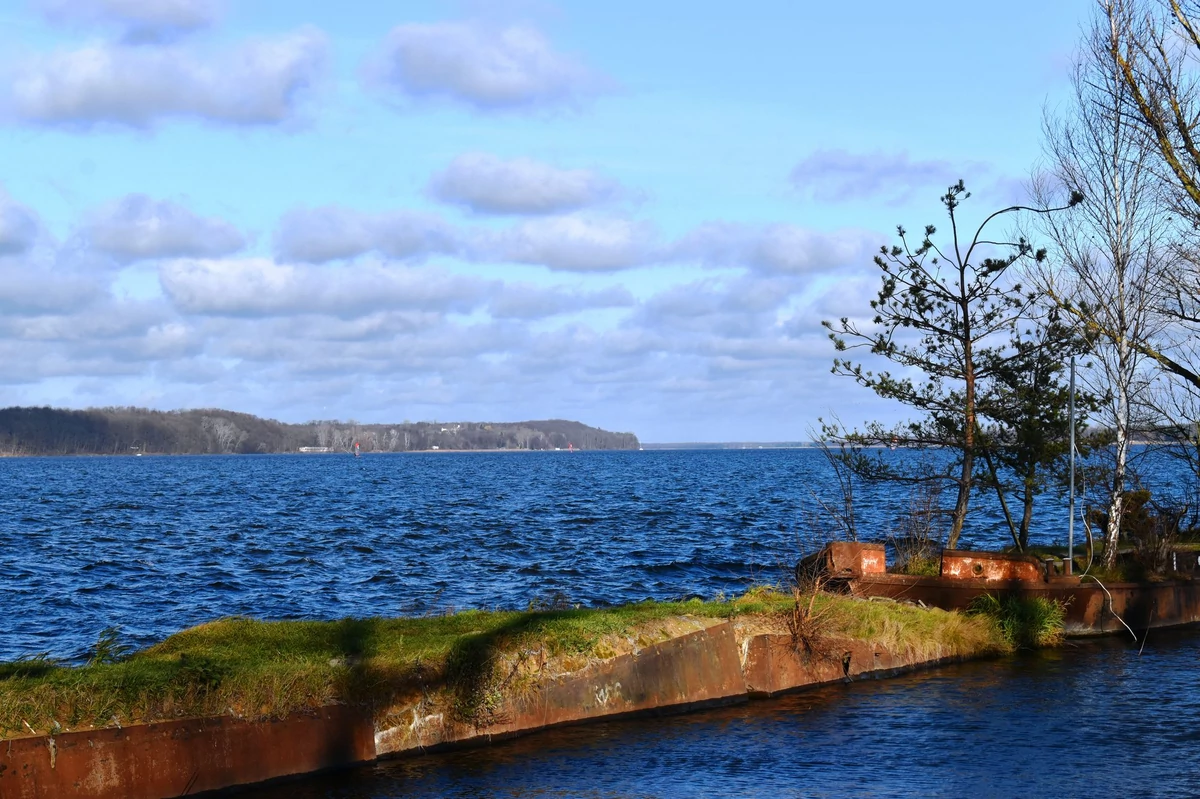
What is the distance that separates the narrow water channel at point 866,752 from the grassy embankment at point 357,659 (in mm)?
785

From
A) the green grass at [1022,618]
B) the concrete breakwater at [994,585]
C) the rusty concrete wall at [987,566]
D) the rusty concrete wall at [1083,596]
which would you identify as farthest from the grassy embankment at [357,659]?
the rusty concrete wall at [987,566]

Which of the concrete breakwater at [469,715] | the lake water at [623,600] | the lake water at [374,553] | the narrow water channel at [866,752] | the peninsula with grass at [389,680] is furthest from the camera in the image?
the lake water at [374,553]

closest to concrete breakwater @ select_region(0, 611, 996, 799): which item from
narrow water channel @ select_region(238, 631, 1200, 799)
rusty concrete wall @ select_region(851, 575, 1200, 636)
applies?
narrow water channel @ select_region(238, 631, 1200, 799)

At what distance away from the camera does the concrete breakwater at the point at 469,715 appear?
9953 millimetres

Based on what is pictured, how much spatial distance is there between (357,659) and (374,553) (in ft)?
79.4

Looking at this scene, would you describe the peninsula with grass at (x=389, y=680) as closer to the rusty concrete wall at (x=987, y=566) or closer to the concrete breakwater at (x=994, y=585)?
the concrete breakwater at (x=994, y=585)

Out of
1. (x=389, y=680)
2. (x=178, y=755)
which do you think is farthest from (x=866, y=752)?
(x=178, y=755)

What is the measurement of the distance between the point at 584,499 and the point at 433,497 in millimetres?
10235

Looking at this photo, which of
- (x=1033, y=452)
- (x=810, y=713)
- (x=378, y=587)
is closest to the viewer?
(x=810, y=713)

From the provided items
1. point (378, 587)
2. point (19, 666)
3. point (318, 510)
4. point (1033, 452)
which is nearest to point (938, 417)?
point (1033, 452)

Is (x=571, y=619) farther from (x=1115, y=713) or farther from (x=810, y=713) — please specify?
(x=1115, y=713)

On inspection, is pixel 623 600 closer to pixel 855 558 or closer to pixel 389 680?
pixel 855 558

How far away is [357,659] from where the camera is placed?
41.4ft

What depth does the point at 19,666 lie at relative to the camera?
11.5m
